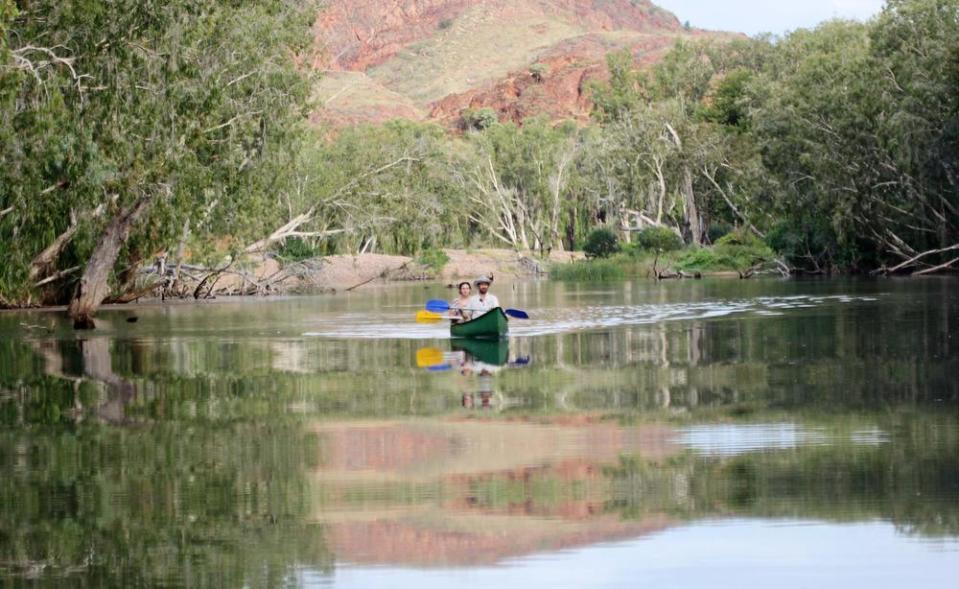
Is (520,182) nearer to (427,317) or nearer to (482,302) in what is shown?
(427,317)

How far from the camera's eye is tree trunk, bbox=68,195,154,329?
35000mm

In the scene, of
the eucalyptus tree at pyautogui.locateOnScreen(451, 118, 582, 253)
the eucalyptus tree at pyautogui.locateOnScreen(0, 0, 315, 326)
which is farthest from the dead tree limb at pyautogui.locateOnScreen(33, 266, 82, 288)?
the eucalyptus tree at pyautogui.locateOnScreen(451, 118, 582, 253)

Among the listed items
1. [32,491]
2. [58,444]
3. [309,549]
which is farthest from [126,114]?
[309,549]

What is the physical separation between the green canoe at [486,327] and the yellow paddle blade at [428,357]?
1.40 m

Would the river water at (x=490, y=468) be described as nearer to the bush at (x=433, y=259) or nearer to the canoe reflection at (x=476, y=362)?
the canoe reflection at (x=476, y=362)

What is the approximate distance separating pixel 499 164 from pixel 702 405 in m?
86.1

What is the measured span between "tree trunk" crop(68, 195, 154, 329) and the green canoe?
1009 cm

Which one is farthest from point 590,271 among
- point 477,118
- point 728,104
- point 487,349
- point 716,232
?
point 477,118

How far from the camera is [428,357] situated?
2361 cm

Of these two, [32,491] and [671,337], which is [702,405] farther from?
[671,337]

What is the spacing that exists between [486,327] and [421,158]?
32173 mm

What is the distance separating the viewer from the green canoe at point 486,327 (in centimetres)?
2656

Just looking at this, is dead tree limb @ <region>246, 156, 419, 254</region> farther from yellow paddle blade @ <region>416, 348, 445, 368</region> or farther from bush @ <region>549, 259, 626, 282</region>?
yellow paddle blade @ <region>416, 348, 445, 368</region>

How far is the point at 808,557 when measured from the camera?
25.6ft
